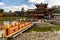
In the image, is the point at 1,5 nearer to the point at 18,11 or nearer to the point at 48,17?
the point at 18,11

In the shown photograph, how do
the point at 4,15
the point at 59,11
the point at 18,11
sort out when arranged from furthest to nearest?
the point at 59,11 → the point at 18,11 → the point at 4,15

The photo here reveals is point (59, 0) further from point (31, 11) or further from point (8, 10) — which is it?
point (8, 10)

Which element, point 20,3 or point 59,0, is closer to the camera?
point 59,0

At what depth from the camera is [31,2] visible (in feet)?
45.3

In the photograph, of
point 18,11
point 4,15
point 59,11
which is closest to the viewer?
point 4,15

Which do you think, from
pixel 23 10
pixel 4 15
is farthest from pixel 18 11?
pixel 4 15

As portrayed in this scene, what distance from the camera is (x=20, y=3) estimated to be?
13609 millimetres

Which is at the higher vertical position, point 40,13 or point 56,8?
point 56,8

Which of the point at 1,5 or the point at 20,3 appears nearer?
the point at 1,5

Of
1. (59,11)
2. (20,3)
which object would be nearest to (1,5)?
(20,3)

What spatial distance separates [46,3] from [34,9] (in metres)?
1.14

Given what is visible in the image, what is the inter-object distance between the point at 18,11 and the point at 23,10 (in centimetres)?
50

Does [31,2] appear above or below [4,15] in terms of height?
above

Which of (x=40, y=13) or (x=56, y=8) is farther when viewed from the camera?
(x=56, y=8)
